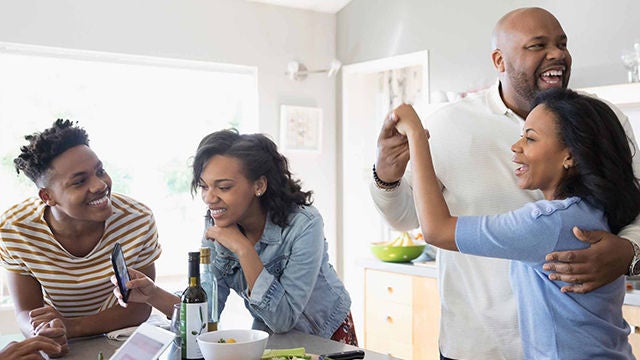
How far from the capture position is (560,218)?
1522 millimetres

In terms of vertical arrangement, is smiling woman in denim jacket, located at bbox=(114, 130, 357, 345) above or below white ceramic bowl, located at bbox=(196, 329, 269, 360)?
above

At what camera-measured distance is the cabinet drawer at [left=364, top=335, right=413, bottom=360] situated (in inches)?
165

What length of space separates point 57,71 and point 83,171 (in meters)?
2.53

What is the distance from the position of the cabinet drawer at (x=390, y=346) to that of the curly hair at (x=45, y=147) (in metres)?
2.47

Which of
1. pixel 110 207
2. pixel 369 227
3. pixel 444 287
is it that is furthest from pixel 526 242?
pixel 369 227

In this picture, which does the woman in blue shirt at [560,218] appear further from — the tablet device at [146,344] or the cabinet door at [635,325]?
the cabinet door at [635,325]

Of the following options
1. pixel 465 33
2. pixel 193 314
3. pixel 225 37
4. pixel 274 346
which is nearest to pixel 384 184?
pixel 274 346

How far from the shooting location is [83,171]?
7.63 ft

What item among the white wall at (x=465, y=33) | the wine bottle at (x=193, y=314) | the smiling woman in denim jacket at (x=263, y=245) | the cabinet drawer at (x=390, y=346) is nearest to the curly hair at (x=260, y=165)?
the smiling woman in denim jacket at (x=263, y=245)

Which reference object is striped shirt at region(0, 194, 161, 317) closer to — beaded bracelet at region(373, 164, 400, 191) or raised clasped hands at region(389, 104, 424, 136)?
beaded bracelet at region(373, 164, 400, 191)

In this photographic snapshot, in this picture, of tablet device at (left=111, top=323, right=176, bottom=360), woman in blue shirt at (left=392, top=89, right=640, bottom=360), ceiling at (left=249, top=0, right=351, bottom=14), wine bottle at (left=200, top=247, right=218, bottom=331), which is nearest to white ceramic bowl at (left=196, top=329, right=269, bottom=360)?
tablet device at (left=111, top=323, right=176, bottom=360)

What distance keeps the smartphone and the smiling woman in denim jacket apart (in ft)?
0.21

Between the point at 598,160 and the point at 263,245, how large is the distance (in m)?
1.04

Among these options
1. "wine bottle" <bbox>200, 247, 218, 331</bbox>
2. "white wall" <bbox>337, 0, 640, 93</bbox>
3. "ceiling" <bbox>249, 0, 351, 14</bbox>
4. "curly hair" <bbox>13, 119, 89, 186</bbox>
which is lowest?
"wine bottle" <bbox>200, 247, 218, 331</bbox>
